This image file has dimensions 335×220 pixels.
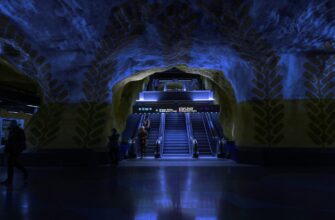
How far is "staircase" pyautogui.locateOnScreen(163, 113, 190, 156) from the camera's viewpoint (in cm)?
1619

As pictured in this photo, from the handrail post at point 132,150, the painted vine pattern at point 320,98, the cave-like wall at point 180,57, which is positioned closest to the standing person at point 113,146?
the cave-like wall at point 180,57

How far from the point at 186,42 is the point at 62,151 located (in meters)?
5.42

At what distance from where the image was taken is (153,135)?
18.7 metres

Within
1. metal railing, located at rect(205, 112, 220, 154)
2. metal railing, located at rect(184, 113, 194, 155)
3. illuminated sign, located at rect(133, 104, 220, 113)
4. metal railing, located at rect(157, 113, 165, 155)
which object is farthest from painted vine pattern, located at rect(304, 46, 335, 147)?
illuminated sign, located at rect(133, 104, 220, 113)

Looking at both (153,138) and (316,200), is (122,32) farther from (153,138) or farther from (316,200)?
(153,138)

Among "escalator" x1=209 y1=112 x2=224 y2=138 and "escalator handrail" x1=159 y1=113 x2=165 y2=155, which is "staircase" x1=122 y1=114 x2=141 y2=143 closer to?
"escalator handrail" x1=159 y1=113 x2=165 y2=155

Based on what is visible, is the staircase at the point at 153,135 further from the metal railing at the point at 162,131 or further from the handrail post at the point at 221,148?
the handrail post at the point at 221,148

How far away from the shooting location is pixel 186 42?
388 inches

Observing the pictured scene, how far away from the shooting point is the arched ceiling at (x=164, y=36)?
7.73 m

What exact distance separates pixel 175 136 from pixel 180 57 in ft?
24.1

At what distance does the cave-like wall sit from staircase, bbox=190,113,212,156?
4485 millimetres

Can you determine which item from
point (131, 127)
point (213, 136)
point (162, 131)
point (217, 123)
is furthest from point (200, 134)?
point (131, 127)

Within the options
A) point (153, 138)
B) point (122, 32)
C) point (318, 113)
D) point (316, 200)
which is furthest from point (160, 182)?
point (153, 138)

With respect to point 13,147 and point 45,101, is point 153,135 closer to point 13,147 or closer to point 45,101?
point 45,101
